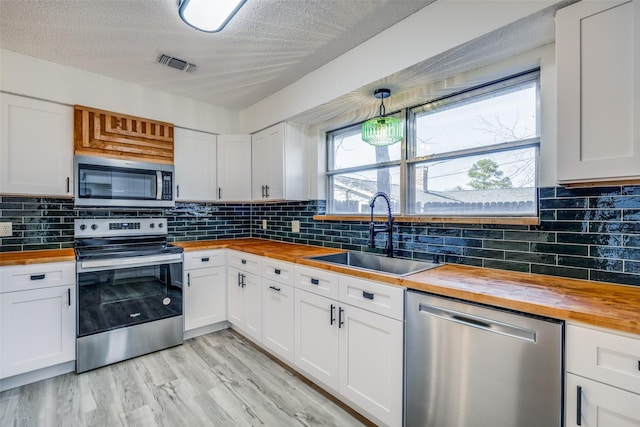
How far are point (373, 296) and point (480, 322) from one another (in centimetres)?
55

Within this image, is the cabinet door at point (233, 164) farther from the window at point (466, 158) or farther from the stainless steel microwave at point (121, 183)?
the window at point (466, 158)

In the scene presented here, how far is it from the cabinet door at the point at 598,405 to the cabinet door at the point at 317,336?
1.12m

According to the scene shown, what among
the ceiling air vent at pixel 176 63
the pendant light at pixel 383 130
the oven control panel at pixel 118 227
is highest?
the ceiling air vent at pixel 176 63

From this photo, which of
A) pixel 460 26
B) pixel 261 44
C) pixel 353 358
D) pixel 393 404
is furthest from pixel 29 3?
pixel 393 404

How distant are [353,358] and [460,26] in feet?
6.38

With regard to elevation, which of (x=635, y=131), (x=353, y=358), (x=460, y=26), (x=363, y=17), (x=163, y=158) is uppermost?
(x=363, y=17)

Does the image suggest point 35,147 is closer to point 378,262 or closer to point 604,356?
point 378,262

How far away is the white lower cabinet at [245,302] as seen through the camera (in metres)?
2.59

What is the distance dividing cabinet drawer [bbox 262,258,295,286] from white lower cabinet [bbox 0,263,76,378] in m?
1.42

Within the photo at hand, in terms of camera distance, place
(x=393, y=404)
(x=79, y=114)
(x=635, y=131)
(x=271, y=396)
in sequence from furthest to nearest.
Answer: (x=79, y=114) → (x=271, y=396) → (x=393, y=404) → (x=635, y=131)

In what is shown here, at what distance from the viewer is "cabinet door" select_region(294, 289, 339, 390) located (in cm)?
189

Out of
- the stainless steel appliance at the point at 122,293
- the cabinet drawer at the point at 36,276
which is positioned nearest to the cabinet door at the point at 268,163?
the stainless steel appliance at the point at 122,293

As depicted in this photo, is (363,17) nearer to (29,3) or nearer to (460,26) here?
(460,26)

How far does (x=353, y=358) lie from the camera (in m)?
1.77
